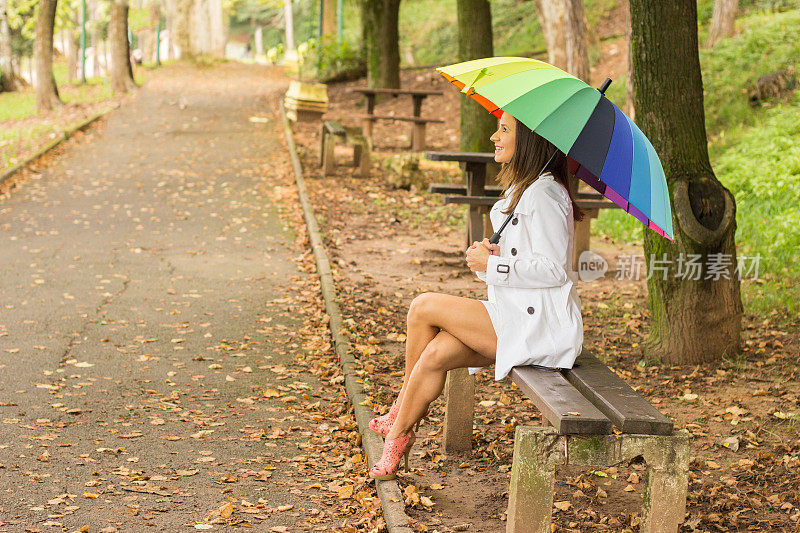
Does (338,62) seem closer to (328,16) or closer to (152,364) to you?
(328,16)

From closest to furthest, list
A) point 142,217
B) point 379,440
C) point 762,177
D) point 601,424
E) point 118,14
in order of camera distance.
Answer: point 601,424 → point 379,440 → point 762,177 → point 142,217 → point 118,14

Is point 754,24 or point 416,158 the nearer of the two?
point 416,158

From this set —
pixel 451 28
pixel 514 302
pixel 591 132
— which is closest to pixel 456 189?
pixel 514 302

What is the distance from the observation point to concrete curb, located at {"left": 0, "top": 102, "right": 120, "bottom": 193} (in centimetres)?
1377

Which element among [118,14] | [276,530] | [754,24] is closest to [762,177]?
[754,24]

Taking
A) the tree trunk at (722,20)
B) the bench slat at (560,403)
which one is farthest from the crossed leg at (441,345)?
the tree trunk at (722,20)

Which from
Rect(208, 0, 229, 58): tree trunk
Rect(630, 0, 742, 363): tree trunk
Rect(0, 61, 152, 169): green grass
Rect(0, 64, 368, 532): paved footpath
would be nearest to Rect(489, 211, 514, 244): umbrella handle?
Rect(0, 64, 368, 532): paved footpath

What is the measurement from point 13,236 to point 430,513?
8.12 m

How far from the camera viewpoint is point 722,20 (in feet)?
53.1

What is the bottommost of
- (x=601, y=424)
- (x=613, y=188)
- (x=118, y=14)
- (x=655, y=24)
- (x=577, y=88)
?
(x=601, y=424)

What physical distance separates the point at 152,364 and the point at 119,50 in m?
21.8

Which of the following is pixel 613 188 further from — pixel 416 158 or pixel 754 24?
pixel 754 24

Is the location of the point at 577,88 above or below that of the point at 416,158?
above

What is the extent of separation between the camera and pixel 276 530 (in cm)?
401
